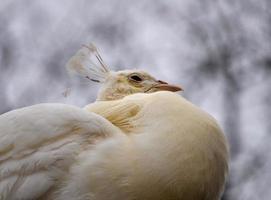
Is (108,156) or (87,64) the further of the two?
(87,64)

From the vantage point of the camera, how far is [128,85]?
4449 mm

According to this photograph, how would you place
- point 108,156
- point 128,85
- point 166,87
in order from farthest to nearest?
point 128,85 → point 166,87 → point 108,156

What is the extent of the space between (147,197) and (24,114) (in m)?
0.78

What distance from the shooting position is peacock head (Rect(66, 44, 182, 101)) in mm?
4336

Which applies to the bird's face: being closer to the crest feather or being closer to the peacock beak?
the peacock beak

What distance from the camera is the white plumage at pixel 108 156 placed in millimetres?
2992

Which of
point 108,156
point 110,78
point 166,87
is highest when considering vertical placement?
point 166,87

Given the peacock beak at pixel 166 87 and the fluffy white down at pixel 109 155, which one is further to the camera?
the peacock beak at pixel 166 87

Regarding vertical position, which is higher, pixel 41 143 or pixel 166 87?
pixel 166 87

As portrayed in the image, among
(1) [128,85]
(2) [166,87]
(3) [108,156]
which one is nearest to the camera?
(3) [108,156]

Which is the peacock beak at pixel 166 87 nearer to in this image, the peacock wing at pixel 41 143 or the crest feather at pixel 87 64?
the crest feather at pixel 87 64

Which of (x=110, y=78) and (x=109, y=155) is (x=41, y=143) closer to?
(x=109, y=155)

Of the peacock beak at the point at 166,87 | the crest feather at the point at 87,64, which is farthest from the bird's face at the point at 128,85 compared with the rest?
the crest feather at the point at 87,64

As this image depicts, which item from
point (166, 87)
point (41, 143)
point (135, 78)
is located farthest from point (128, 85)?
point (41, 143)
